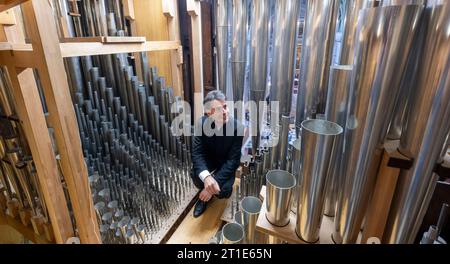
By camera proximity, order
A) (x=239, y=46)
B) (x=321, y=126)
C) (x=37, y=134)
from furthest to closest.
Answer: (x=239, y=46)
(x=37, y=134)
(x=321, y=126)

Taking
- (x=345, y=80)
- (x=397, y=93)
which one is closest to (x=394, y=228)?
(x=397, y=93)

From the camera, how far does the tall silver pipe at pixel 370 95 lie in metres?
0.51

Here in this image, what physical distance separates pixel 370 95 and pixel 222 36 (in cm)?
142

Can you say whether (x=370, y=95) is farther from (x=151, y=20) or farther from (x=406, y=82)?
(x=151, y=20)

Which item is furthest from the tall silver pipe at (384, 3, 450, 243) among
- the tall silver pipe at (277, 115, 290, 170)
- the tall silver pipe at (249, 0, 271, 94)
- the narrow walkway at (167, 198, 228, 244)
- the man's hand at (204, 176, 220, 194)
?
the narrow walkway at (167, 198, 228, 244)

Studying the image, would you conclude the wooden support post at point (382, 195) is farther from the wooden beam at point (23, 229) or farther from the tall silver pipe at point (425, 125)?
the wooden beam at point (23, 229)

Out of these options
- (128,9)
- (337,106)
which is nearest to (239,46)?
(337,106)

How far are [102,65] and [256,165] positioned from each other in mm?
1417

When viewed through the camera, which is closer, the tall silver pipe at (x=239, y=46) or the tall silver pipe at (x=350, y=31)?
the tall silver pipe at (x=350, y=31)

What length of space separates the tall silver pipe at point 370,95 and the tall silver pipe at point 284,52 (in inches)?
33.9

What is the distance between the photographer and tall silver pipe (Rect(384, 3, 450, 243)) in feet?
1.53

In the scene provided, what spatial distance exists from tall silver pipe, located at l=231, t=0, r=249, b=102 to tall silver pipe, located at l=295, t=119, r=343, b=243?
114 cm

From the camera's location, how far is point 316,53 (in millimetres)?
1307

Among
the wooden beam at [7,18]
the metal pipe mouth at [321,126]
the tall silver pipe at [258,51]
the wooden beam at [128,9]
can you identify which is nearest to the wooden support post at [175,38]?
the wooden beam at [128,9]
